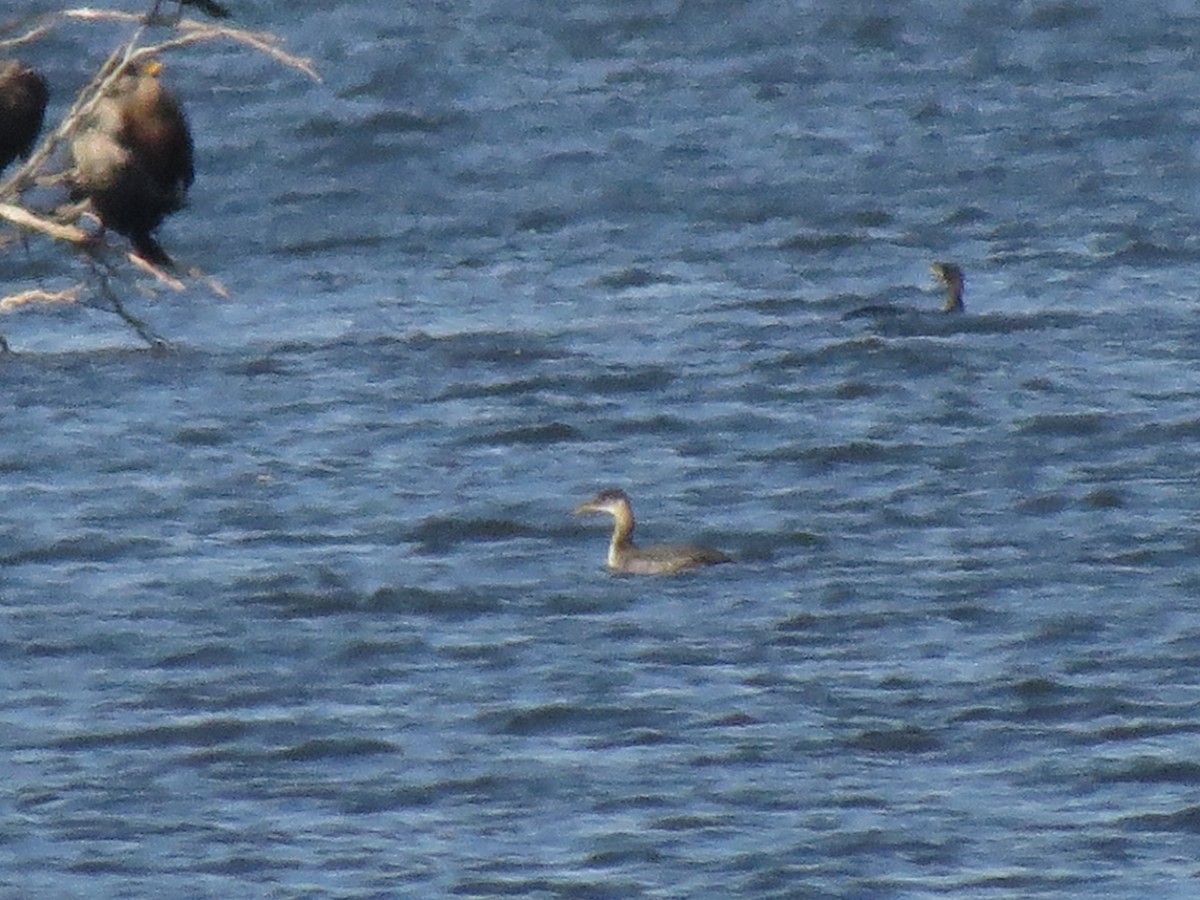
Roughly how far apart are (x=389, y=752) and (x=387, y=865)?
5.04 ft

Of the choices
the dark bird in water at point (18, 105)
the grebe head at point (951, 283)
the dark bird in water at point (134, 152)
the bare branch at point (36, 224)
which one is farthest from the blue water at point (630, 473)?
the bare branch at point (36, 224)

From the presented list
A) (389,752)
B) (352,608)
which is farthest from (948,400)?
(389,752)

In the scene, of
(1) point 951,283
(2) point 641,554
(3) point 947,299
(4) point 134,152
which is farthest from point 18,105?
(3) point 947,299

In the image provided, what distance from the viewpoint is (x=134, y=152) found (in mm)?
7398

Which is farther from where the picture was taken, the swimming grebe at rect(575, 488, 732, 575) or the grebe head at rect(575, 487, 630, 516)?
the grebe head at rect(575, 487, 630, 516)

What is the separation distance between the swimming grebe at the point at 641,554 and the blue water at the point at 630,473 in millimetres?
209

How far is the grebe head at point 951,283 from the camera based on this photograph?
2231cm

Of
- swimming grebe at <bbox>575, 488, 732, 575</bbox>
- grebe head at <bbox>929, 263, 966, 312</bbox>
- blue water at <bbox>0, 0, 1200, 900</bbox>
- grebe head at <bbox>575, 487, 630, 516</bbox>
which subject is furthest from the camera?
grebe head at <bbox>929, 263, 966, 312</bbox>

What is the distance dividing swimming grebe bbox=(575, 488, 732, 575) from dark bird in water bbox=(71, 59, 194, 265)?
897 cm

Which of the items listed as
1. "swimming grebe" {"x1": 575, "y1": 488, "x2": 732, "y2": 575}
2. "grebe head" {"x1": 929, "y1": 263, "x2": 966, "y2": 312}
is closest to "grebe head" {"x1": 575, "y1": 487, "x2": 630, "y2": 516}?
"swimming grebe" {"x1": 575, "y1": 488, "x2": 732, "y2": 575}

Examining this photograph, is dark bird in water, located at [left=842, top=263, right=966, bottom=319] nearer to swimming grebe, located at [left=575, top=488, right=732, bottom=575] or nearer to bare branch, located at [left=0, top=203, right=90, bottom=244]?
A: swimming grebe, located at [left=575, top=488, right=732, bottom=575]

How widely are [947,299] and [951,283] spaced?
1.06ft

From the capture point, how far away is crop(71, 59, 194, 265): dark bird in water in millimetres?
7426

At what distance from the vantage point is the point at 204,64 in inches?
1216
